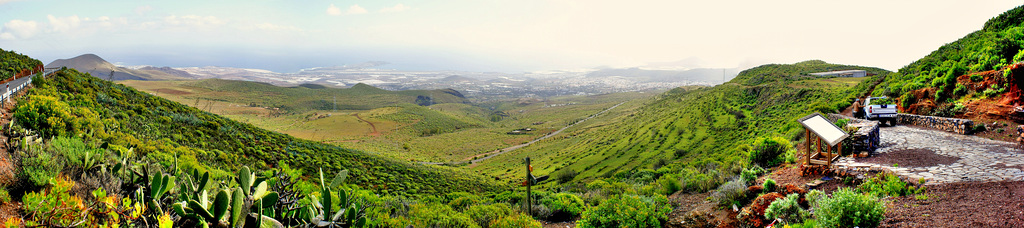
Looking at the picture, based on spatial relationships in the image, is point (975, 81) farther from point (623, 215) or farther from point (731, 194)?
point (623, 215)

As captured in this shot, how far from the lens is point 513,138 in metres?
80.6

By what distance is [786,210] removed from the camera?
21.6 feet

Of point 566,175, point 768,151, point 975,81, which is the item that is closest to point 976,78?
point 975,81

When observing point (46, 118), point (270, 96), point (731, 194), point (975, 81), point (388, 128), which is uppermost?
point (975, 81)

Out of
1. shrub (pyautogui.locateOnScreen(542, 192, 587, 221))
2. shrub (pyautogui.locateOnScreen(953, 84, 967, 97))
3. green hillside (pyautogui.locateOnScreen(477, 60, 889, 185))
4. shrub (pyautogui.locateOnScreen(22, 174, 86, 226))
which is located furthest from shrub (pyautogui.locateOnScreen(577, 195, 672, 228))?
green hillside (pyautogui.locateOnScreen(477, 60, 889, 185))

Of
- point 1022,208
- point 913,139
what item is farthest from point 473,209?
point 913,139

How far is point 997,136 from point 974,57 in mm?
8755

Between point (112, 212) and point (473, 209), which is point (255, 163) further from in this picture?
point (112, 212)

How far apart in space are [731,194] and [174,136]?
17.8 metres

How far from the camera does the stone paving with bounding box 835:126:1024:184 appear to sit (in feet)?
21.8

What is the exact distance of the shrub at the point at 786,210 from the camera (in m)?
6.46

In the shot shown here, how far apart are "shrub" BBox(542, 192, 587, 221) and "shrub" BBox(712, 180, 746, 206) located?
3348 mm

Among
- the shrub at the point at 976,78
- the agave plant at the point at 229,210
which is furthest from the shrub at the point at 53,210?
the shrub at the point at 976,78

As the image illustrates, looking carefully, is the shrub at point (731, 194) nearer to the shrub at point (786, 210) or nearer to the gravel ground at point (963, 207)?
the shrub at point (786, 210)
